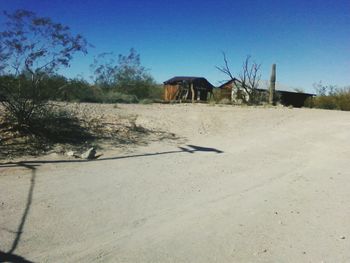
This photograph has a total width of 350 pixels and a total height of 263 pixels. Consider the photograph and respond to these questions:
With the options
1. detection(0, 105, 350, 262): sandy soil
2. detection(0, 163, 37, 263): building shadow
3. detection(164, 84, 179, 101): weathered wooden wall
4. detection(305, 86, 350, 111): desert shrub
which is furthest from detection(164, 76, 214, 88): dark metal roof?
detection(0, 163, 37, 263): building shadow

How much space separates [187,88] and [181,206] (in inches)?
1226

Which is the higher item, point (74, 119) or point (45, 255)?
point (74, 119)

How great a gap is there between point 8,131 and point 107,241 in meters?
7.36

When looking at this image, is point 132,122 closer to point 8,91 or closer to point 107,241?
point 8,91

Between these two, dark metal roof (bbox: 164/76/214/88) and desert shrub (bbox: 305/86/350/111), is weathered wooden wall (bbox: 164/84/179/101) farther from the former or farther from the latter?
desert shrub (bbox: 305/86/350/111)

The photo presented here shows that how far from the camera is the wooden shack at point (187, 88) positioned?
122 ft

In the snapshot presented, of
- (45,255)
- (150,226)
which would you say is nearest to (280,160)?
(150,226)

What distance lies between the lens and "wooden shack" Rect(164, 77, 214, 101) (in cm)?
3725

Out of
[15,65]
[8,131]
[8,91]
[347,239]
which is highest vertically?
[15,65]

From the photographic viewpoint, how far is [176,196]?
24.3 feet

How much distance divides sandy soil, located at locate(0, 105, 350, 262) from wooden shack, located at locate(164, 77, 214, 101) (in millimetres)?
24862

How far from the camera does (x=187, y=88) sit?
3753 centimetres

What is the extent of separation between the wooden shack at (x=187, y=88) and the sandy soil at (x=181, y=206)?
24.9m

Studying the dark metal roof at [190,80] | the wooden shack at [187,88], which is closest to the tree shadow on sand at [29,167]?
the wooden shack at [187,88]
